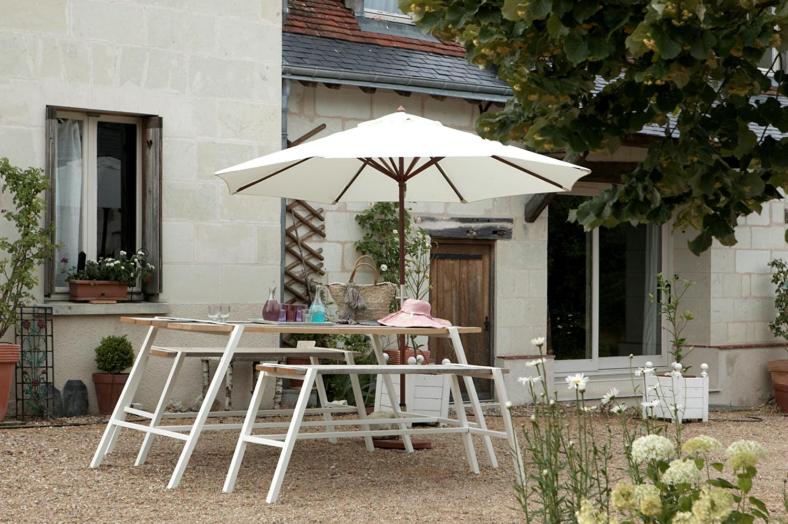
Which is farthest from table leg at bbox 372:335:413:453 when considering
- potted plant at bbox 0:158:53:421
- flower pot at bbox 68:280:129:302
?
potted plant at bbox 0:158:53:421

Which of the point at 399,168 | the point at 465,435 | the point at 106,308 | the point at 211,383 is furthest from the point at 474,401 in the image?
the point at 106,308

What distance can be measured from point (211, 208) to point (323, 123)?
4.34 feet

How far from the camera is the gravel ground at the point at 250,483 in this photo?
5.48m

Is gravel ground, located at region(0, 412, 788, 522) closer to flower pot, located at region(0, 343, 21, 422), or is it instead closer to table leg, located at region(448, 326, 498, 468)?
table leg, located at region(448, 326, 498, 468)

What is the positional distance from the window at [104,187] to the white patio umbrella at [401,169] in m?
1.83

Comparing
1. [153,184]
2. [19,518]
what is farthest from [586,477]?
[153,184]

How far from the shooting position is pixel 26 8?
880cm

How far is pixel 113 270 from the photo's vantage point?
906cm

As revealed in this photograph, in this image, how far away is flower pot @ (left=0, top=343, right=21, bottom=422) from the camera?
8328 mm

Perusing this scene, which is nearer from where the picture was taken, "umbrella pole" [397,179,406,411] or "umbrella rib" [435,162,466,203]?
"umbrella pole" [397,179,406,411]

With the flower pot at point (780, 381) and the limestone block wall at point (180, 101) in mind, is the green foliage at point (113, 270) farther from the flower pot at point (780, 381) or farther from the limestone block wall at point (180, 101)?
the flower pot at point (780, 381)

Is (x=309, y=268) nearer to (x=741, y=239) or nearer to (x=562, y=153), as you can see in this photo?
(x=562, y=153)

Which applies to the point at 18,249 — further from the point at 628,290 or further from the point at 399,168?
the point at 628,290

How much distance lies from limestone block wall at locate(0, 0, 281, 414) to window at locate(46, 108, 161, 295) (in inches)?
5.2
